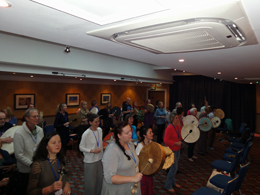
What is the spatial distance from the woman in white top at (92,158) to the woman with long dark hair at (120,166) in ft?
3.32

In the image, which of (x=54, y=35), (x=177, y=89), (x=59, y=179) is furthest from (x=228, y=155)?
(x=177, y=89)

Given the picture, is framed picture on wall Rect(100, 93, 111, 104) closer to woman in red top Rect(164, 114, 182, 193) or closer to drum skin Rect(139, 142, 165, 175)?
woman in red top Rect(164, 114, 182, 193)

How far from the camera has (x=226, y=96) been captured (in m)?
12.1

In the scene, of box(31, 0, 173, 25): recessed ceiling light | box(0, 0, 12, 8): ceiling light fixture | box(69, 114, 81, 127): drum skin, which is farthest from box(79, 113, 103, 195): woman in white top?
box(69, 114, 81, 127): drum skin

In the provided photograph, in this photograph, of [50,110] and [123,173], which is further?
[50,110]

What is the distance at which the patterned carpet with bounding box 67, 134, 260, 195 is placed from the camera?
4.41m

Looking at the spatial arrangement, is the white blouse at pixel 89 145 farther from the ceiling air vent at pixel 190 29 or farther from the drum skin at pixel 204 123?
the drum skin at pixel 204 123

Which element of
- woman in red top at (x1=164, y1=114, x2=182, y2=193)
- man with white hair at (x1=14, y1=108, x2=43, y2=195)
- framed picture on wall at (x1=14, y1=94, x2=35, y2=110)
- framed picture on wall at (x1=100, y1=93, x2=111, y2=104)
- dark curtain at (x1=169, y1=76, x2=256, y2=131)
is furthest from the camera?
framed picture on wall at (x1=100, y1=93, x2=111, y2=104)

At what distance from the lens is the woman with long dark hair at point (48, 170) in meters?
1.98

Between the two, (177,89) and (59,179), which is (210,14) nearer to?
(59,179)

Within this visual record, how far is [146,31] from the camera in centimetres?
188

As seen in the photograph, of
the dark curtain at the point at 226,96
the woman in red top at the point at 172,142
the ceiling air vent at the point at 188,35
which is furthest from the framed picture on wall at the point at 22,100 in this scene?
the dark curtain at the point at 226,96

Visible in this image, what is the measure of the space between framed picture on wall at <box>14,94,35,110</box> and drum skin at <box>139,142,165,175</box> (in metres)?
7.36

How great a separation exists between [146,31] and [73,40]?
1.22 m
